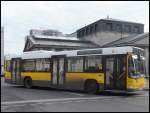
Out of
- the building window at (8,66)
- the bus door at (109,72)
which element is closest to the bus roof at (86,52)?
the bus door at (109,72)

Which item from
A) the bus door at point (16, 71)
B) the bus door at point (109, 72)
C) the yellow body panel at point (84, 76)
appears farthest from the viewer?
the bus door at point (16, 71)

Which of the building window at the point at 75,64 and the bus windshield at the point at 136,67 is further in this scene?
the building window at the point at 75,64

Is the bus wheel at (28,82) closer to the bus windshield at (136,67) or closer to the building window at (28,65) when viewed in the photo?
the building window at (28,65)

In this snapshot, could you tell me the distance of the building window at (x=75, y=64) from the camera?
18969 millimetres

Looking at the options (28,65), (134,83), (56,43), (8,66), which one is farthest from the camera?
(56,43)

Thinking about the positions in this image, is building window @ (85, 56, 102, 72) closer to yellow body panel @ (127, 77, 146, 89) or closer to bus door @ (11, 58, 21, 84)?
yellow body panel @ (127, 77, 146, 89)

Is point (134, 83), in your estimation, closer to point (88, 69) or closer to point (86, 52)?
point (88, 69)

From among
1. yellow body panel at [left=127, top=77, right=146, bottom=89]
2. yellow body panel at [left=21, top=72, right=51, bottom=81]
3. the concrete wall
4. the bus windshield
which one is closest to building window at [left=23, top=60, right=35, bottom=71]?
yellow body panel at [left=21, top=72, right=51, bottom=81]

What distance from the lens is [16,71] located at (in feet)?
79.6

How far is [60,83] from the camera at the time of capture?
2019 cm

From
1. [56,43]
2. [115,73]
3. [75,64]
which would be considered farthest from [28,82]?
[56,43]

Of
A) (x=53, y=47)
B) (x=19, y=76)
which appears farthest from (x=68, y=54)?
(x=53, y=47)

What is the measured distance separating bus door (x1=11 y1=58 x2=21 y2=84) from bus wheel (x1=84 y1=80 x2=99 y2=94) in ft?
24.3

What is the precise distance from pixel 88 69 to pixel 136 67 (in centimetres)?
296
